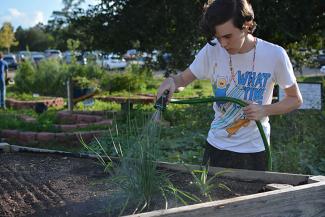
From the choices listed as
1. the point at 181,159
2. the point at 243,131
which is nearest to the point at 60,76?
the point at 181,159

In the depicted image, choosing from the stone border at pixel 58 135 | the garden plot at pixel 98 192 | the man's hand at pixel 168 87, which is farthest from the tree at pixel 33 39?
the man's hand at pixel 168 87

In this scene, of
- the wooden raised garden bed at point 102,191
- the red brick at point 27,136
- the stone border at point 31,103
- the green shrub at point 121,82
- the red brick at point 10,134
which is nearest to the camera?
the wooden raised garden bed at point 102,191

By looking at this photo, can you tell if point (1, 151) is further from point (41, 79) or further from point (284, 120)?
point (41, 79)

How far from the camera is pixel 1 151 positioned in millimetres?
3734

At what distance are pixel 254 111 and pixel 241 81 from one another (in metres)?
0.26

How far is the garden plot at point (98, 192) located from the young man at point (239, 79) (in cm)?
14

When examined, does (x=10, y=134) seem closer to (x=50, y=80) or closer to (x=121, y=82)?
(x=121, y=82)

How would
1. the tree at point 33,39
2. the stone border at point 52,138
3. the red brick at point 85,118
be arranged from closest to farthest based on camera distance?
the stone border at point 52,138, the red brick at point 85,118, the tree at point 33,39

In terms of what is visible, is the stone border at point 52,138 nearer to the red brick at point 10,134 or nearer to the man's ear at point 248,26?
the red brick at point 10,134

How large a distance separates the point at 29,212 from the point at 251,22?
4.38 feet

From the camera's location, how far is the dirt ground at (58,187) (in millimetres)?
2297

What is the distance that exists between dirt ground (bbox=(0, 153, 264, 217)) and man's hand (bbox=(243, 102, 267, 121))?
1.15 feet

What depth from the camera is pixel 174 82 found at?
8.42 ft

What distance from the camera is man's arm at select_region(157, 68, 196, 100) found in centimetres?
249
